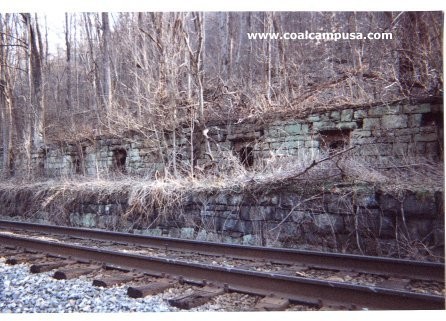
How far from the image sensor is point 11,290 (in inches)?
173

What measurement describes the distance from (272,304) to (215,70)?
8940mm

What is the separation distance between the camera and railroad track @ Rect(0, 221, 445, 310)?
3750 millimetres

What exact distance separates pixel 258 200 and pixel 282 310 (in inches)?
122

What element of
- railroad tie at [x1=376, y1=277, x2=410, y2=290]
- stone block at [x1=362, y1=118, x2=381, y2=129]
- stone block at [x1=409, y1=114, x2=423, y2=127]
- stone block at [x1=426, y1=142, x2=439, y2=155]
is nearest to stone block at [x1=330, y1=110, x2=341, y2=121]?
stone block at [x1=362, y1=118, x2=381, y2=129]

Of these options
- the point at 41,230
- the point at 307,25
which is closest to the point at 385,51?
the point at 307,25

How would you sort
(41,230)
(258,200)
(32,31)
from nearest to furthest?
(258,200) < (41,230) < (32,31)

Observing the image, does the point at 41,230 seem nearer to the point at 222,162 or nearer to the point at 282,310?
the point at 222,162

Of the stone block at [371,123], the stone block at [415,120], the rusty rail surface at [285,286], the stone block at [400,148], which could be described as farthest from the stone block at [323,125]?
the rusty rail surface at [285,286]

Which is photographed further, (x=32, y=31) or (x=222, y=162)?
(x=32, y=31)

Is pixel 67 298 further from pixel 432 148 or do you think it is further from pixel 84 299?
pixel 432 148

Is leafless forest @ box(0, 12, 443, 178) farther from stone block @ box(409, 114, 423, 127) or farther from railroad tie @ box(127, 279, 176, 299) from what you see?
railroad tie @ box(127, 279, 176, 299)

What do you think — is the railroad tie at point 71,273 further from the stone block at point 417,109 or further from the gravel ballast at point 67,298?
the stone block at point 417,109

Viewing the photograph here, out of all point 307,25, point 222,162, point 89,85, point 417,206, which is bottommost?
point 417,206

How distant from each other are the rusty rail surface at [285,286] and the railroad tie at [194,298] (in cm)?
19
